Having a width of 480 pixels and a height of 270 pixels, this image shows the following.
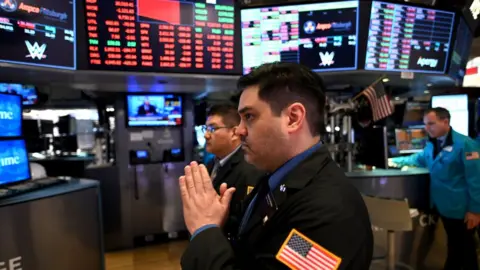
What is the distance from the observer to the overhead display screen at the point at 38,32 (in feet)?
8.07

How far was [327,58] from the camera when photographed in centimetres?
339

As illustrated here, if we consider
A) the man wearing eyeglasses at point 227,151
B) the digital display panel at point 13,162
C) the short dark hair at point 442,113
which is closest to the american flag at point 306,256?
the man wearing eyeglasses at point 227,151

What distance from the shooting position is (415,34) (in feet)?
11.7

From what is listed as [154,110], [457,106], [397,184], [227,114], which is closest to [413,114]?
[457,106]

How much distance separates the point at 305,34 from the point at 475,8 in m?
2.23

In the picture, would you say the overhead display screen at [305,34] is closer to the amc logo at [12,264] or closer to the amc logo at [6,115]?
the amc logo at [6,115]

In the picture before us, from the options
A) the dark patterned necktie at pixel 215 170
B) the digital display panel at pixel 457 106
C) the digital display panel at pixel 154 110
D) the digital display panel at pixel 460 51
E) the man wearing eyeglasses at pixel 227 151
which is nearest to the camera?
the man wearing eyeglasses at pixel 227 151

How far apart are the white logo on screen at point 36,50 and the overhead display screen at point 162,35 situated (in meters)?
0.36

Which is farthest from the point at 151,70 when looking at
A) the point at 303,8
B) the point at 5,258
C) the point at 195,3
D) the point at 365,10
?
the point at 365,10

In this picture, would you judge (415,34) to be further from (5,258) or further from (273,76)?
(5,258)

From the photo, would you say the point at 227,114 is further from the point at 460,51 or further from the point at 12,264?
the point at 460,51

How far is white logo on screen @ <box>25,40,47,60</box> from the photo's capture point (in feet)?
8.42

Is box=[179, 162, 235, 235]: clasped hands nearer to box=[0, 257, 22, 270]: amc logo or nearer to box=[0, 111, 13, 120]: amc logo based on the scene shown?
box=[0, 257, 22, 270]: amc logo

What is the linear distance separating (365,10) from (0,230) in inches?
136
